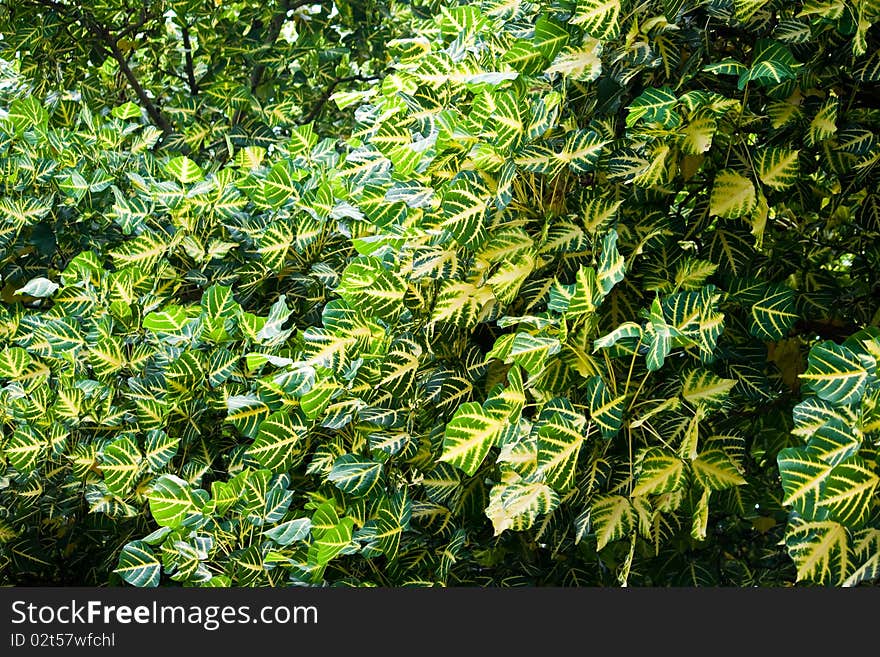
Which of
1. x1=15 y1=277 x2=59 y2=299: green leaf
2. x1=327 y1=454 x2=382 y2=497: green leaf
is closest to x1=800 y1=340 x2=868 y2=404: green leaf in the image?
x1=327 y1=454 x2=382 y2=497: green leaf

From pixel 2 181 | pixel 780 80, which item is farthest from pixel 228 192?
pixel 780 80

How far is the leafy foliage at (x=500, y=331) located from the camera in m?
1.77

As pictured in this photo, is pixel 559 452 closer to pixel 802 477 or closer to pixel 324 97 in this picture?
pixel 802 477

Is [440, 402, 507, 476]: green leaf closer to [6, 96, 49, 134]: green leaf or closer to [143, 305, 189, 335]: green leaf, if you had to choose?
[143, 305, 189, 335]: green leaf

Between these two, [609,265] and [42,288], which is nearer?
[609,265]

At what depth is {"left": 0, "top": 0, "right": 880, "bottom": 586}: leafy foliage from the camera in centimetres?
177

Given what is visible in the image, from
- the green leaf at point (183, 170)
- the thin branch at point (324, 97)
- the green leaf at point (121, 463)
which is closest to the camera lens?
the green leaf at point (121, 463)

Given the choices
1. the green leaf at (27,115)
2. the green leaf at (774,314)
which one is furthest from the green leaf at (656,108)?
the green leaf at (27,115)

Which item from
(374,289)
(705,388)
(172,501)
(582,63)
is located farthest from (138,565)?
(582,63)

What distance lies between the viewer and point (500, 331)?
7.27ft

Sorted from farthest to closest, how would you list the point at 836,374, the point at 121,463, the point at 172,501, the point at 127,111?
the point at 127,111 < the point at 121,463 < the point at 172,501 < the point at 836,374

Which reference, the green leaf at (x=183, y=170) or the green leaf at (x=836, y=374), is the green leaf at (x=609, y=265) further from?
the green leaf at (x=183, y=170)

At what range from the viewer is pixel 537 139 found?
191cm

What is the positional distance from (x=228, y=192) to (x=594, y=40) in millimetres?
1472
